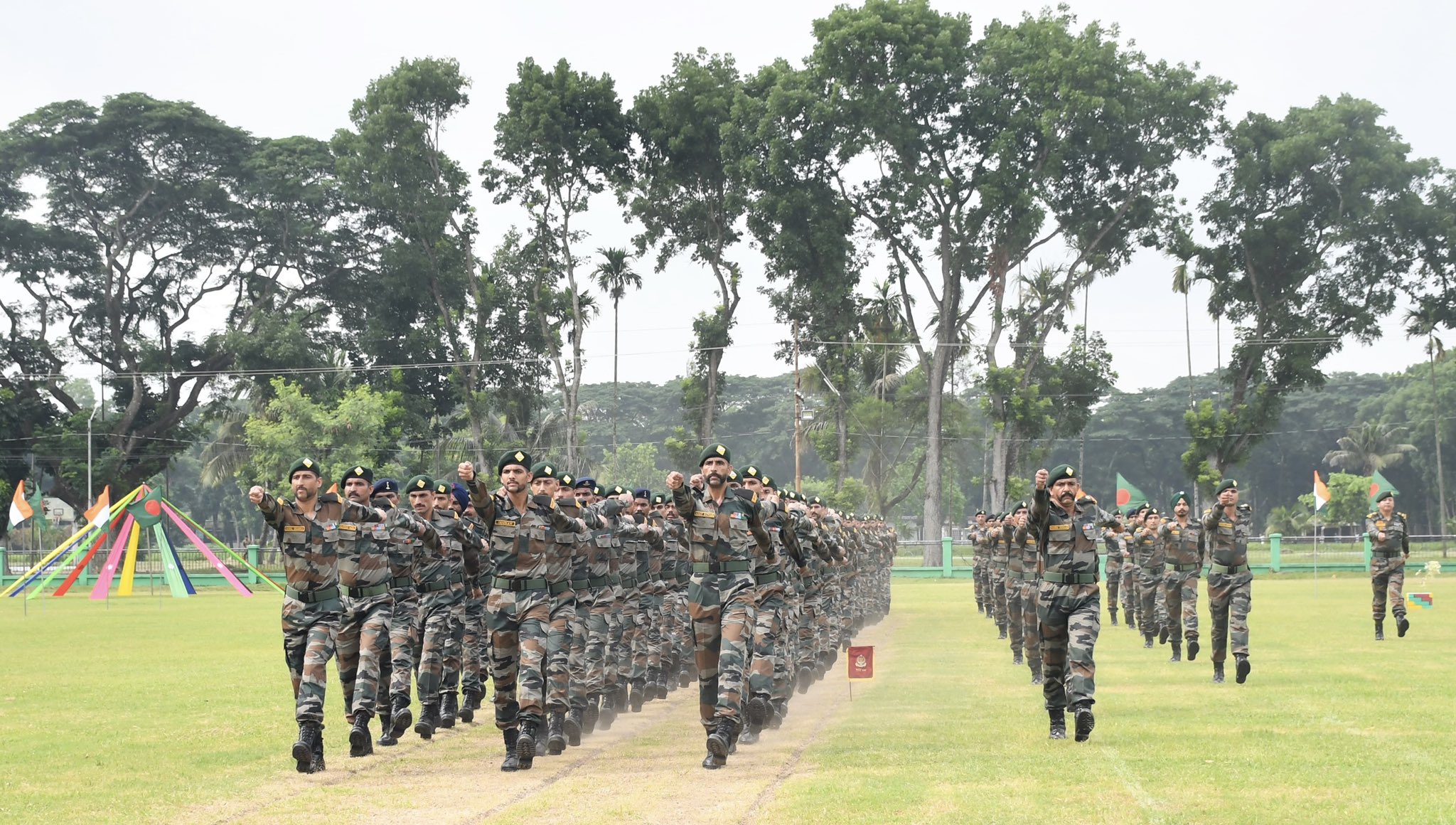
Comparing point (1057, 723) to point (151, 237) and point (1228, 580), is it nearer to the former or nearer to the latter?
point (1228, 580)

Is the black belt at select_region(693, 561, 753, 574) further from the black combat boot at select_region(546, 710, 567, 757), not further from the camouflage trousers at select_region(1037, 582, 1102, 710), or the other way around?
the camouflage trousers at select_region(1037, 582, 1102, 710)

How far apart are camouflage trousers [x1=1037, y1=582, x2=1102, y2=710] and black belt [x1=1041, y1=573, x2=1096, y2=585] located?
30 mm

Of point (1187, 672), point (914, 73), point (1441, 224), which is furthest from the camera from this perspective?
point (1441, 224)

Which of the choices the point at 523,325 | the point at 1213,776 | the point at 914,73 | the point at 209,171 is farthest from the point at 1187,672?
the point at 209,171

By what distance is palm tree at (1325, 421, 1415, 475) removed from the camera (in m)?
95.8

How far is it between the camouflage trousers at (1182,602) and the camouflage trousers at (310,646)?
12414mm

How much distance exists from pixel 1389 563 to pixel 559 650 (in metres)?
16.7

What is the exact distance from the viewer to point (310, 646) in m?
11.9

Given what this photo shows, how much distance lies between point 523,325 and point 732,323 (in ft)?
29.8

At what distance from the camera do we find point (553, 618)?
12.5 m

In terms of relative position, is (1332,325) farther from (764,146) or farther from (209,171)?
(209,171)

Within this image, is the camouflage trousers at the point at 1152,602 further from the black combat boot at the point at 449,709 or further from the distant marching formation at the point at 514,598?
the black combat boot at the point at 449,709

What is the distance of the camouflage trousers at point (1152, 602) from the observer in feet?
79.6

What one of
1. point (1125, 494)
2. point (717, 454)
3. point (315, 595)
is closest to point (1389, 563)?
point (717, 454)
